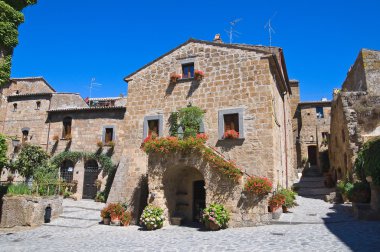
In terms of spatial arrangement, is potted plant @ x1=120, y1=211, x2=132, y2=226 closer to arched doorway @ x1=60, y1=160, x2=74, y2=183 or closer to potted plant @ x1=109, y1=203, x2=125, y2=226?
potted plant @ x1=109, y1=203, x2=125, y2=226

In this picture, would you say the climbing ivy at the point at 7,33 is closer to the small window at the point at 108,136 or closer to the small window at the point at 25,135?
the small window at the point at 108,136

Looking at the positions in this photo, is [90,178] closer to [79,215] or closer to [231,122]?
[79,215]

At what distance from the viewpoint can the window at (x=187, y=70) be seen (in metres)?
15.5

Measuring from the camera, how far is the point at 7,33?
12078 millimetres

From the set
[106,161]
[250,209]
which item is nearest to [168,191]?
[250,209]

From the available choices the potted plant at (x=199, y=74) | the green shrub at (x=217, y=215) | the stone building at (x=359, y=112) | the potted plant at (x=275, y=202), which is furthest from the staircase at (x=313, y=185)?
the potted plant at (x=199, y=74)

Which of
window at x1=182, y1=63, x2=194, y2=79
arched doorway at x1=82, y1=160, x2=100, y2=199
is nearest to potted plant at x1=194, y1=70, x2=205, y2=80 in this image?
window at x1=182, y1=63, x2=194, y2=79

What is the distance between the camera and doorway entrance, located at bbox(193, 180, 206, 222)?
14375 mm

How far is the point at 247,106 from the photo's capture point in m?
13.6

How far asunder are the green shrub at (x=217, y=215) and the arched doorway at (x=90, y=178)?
12.4m

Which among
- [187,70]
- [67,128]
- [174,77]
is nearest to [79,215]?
[174,77]

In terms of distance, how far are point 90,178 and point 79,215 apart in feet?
20.4

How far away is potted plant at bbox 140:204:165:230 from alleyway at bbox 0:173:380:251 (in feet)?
1.51

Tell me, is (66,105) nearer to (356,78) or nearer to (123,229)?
(123,229)
